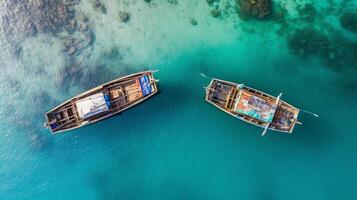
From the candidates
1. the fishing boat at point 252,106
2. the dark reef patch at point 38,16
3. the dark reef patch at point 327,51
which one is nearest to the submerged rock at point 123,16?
the dark reef patch at point 38,16

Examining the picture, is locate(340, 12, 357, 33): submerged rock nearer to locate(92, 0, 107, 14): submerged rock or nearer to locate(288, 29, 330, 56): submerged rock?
locate(288, 29, 330, 56): submerged rock

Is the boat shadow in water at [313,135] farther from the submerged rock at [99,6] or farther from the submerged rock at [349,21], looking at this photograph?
the submerged rock at [99,6]

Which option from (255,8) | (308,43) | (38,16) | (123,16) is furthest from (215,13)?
(38,16)

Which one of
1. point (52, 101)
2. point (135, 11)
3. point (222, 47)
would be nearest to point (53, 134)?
point (52, 101)

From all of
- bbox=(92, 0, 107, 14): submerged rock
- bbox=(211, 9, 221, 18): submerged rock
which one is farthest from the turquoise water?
bbox=(211, 9, 221, 18): submerged rock

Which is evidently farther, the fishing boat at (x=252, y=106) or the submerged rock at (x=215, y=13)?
the submerged rock at (x=215, y=13)

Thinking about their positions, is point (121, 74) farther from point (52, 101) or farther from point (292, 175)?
point (292, 175)
